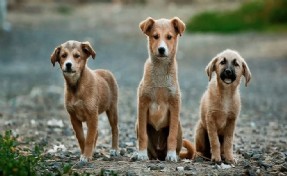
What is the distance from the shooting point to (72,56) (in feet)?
27.1

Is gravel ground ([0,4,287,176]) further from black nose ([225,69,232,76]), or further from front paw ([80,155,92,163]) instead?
black nose ([225,69,232,76])

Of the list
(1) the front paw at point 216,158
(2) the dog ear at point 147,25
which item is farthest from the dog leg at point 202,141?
(2) the dog ear at point 147,25

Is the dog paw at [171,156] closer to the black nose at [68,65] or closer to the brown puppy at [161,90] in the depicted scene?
the brown puppy at [161,90]

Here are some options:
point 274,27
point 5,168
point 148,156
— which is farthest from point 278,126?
point 274,27

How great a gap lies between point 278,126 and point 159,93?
15.4 feet

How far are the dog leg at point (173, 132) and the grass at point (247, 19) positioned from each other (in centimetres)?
2114

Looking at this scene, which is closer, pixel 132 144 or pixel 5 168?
pixel 5 168

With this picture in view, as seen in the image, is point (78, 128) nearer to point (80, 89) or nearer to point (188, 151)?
point (80, 89)

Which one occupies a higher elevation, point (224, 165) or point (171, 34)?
point (171, 34)

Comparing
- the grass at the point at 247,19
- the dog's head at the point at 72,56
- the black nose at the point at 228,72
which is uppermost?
the grass at the point at 247,19

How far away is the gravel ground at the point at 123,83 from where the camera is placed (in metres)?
8.47

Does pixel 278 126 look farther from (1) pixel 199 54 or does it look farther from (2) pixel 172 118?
(1) pixel 199 54

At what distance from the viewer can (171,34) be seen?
8.27 metres

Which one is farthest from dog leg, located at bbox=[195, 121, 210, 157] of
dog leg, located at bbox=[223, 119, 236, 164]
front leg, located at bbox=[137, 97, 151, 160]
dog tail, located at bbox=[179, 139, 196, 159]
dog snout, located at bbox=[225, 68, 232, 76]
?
dog snout, located at bbox=[225, 68, 232, 76]
